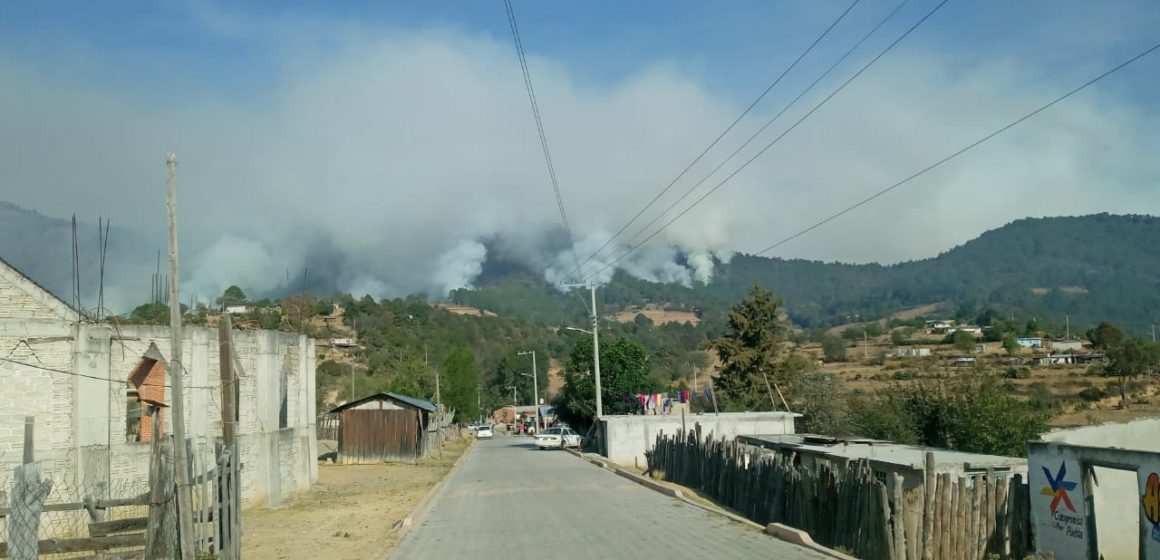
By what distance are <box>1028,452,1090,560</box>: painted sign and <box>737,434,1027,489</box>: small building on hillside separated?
161 cm

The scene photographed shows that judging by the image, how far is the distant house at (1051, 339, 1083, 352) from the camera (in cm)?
10388

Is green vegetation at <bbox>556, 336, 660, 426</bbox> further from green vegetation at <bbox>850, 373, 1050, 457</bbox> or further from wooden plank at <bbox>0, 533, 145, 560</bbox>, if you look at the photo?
wooden plank at <bbox>0, 533, 145, 560</bbox>

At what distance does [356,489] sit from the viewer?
1276 inches

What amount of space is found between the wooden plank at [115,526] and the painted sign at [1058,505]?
13266 mm

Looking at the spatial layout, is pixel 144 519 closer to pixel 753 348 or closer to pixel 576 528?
pixel 576 528

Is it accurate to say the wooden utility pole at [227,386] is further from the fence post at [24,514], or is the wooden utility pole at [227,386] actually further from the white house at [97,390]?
the fence post at [24,514]

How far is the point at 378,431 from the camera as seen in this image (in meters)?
49.0

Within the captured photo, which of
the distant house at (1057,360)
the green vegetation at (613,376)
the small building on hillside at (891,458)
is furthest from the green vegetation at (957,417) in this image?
the distant house at (1057,360)

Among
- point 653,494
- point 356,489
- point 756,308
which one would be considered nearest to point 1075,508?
point 653,494

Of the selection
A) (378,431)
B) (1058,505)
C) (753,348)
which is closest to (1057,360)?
(753,348)

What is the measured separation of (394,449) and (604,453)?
1131 cm

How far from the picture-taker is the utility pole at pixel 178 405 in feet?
39.9

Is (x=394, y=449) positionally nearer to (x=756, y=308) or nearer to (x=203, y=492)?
(x=756, y=308)

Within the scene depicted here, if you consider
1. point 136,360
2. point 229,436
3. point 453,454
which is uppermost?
point 136,360
